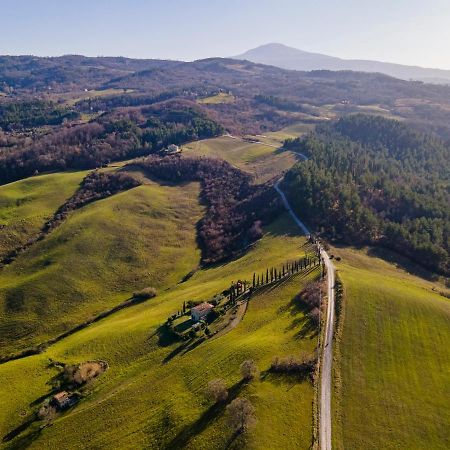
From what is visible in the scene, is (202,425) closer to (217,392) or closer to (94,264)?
(217,392)

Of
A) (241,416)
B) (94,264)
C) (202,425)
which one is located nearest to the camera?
(241,416)

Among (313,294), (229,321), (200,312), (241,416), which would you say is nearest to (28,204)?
(200,312)

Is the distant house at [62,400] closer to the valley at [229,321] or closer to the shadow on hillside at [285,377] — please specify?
the valley at [229,321]

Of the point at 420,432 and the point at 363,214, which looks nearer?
the point at 420,432

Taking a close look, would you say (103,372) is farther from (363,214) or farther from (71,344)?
(363,214)

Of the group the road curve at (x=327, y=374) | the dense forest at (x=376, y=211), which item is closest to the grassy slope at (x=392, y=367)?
the road curve at (x=327, y=374)

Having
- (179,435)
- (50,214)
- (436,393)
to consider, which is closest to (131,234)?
(50,214)
